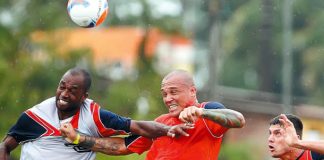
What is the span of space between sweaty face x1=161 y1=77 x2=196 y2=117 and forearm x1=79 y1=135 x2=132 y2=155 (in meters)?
0.86

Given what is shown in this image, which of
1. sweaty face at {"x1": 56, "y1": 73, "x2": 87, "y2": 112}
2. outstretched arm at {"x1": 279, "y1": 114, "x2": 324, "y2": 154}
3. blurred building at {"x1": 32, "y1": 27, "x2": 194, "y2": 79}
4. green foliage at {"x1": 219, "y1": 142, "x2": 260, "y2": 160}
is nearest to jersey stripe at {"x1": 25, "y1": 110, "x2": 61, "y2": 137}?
sweaty face at {"x1": 56, "y1": 73, "x2": 87, "y2": 112}

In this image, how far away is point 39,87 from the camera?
30.1 m

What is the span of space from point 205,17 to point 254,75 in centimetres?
541

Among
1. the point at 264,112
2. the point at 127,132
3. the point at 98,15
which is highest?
the point at 98,15

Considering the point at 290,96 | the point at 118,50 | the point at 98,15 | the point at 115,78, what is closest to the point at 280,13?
the point at 290,96

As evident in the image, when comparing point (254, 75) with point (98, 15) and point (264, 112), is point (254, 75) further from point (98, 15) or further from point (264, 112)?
point (98, 15)

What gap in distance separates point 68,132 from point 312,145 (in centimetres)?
254

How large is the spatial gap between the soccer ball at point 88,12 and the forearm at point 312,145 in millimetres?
3251

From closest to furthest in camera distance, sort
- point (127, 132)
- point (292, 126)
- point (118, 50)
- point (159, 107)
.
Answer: point (292, 126) → point (127, 132) → point (159, 107) → point (118, 50)

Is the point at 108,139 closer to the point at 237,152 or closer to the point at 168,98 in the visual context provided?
the point at 168,98

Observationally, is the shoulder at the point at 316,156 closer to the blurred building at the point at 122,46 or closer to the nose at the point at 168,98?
the nose at the point at 168,98

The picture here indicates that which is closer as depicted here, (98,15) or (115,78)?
(98,15)

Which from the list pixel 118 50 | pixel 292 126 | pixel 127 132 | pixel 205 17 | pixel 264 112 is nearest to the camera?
pixel 292 126

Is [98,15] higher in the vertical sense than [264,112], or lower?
higher
